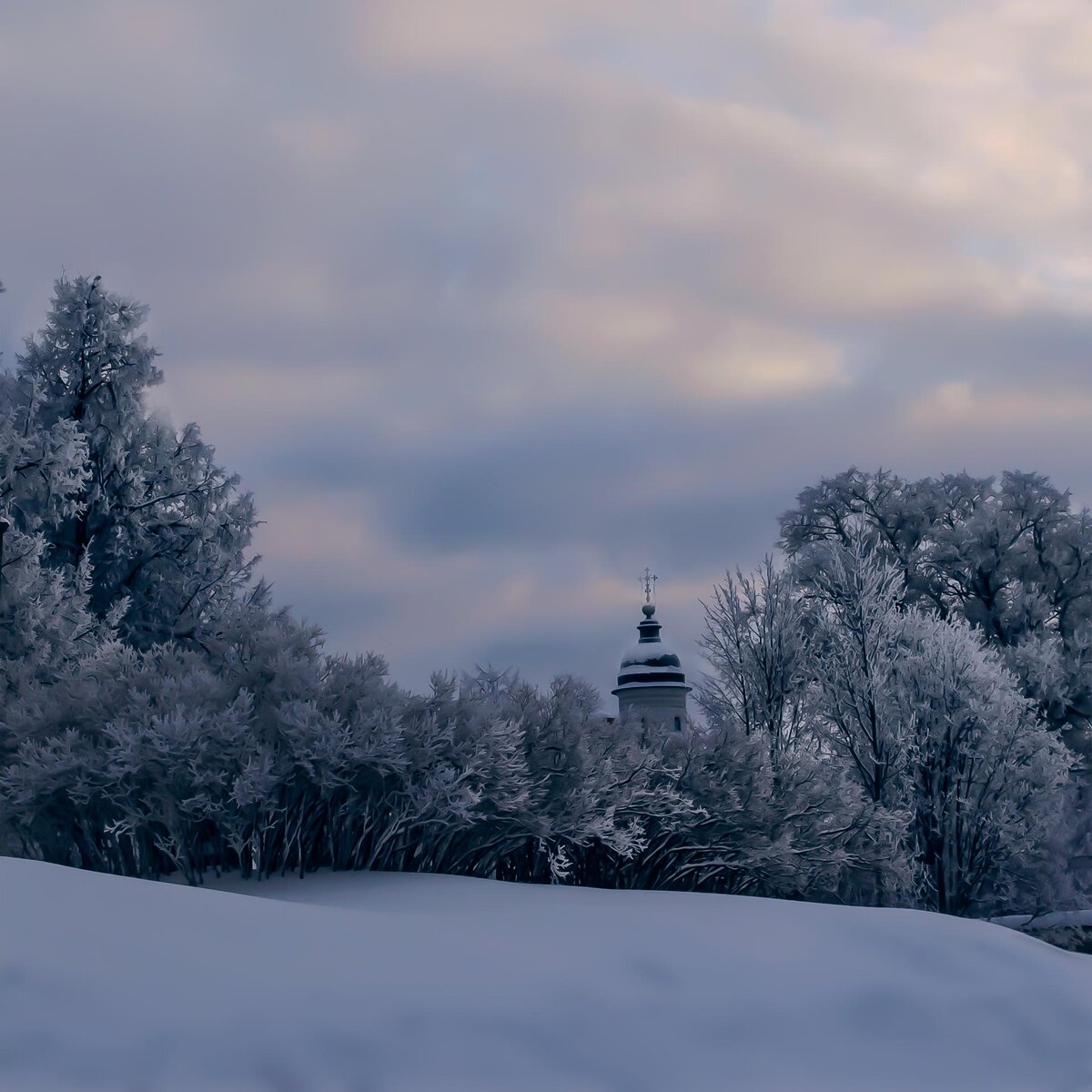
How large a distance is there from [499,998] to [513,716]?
17.1ft

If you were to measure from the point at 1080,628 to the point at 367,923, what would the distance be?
27.7 metres

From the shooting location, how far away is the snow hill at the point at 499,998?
6.41 metres

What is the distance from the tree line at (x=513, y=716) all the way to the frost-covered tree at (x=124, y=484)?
48 mm

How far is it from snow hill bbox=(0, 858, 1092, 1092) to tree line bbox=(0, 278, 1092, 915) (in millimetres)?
1735

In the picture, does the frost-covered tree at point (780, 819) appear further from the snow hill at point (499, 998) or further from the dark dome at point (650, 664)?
the dark dome at point (650, 664)

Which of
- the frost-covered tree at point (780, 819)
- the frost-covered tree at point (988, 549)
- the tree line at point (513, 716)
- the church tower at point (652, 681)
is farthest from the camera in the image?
the church tower at point (652, 681)

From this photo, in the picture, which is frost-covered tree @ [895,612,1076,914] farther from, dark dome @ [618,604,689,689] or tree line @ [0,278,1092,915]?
dark dome @ [618,604,689,689]

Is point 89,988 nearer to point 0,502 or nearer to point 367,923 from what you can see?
point 367,923

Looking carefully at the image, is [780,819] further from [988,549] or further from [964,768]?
[988,549]

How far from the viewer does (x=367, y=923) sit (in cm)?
807

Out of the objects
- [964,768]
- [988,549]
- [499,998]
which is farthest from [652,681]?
[499,998]

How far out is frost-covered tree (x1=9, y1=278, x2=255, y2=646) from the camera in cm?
2247

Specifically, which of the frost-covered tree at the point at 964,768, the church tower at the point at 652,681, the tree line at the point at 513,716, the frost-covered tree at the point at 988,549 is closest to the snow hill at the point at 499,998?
the tree line at the point at 513,716

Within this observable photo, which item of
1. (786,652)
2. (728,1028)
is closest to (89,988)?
(728,1028)
